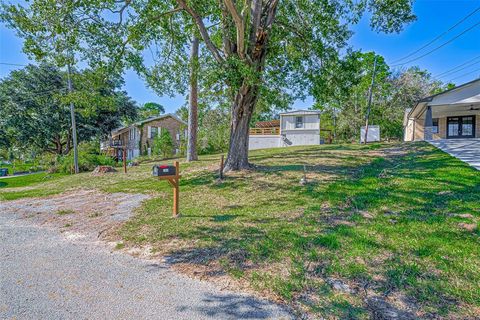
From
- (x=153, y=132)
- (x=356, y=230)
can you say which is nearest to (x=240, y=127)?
(x=356, y=230)

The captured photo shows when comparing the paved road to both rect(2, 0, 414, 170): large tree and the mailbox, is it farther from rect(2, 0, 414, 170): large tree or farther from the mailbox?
rect(2, 0, 414, 170): large tree

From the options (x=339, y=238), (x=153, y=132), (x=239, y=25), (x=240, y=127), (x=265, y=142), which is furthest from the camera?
(x=153, y=132)

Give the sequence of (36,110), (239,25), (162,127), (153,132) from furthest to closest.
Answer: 1. (162,127)
2. (153,132)
3. (36,110)
4. (239,25)

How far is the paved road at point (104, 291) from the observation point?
2287 millimetres

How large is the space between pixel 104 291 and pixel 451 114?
24.1 meters

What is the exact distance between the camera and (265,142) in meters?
26.6

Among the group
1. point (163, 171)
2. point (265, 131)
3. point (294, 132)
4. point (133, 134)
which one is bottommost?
point (163, 171)

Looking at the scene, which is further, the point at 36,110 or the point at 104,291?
the point at 36,110

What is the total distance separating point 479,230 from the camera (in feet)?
11.7

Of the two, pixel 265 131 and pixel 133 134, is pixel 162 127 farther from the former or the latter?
pixel 265 131

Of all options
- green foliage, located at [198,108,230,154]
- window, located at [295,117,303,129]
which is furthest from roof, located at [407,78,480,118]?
green foliage, located at [198,108,230,154]

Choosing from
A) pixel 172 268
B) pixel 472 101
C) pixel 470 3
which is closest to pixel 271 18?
pixel 172 268

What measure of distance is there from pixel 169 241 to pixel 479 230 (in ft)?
14.5

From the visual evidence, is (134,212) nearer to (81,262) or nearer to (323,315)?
(81,262)
